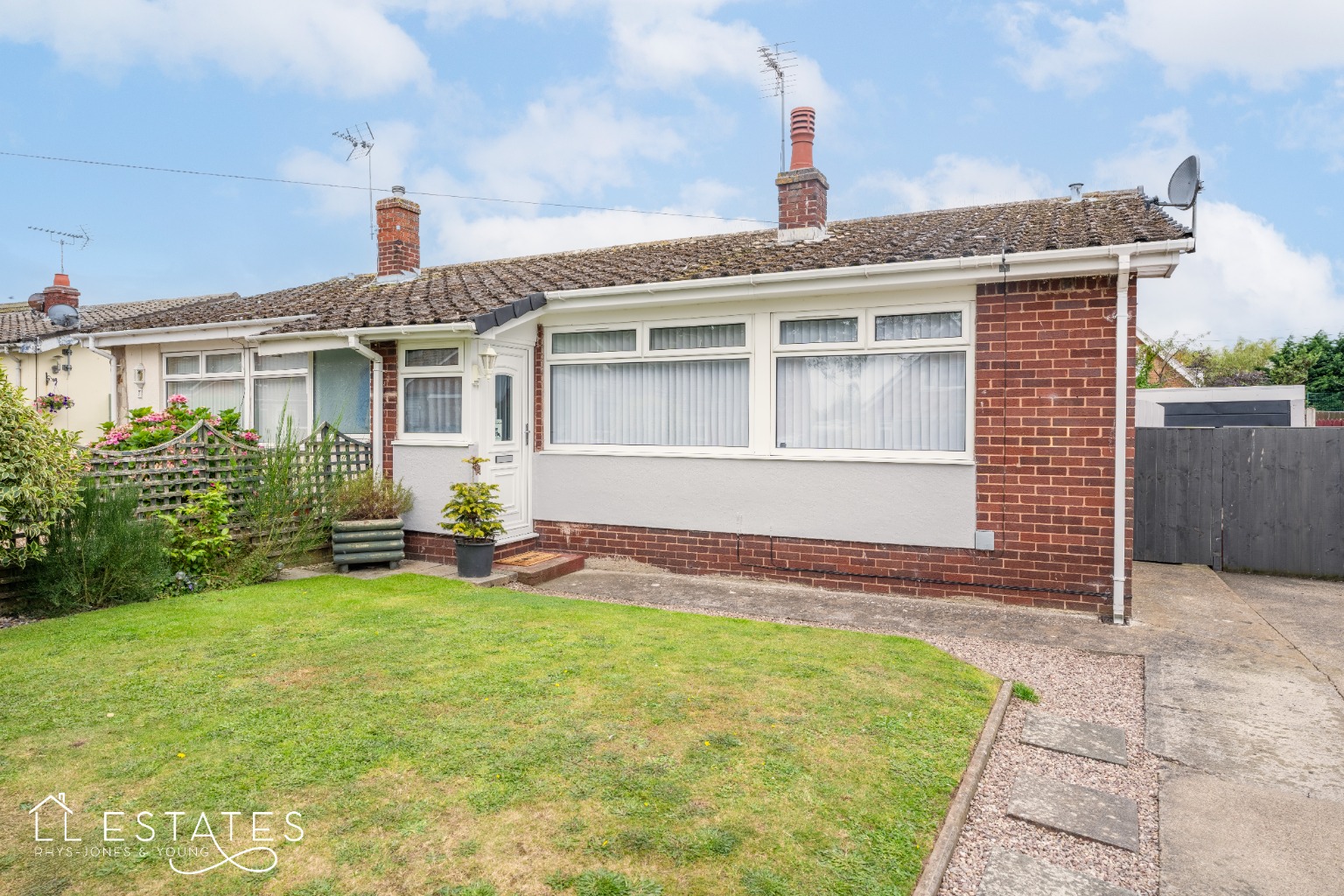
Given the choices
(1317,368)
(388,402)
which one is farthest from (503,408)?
(1317,368)

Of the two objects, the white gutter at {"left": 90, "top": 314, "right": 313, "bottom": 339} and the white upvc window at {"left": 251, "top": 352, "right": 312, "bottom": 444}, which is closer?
the white upvc window at {"left": 251, "top": 352, "right": 312, "bottom": 444}

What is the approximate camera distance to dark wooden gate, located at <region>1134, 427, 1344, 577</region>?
356 inches

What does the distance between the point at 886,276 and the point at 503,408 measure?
456cm

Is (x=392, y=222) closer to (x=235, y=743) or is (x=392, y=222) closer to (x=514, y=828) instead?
(x=235, y=743)

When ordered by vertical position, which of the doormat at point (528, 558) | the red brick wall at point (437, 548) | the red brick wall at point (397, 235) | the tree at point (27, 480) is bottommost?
the doormat at point (528, 558)

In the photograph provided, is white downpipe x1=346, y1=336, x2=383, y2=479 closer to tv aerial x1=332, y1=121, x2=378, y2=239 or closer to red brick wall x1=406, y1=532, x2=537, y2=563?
red brick wall x1=406, y1=532, x2=537, y2=563

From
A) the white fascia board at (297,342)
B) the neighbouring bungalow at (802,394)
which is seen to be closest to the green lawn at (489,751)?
the neighbouring bungalow at (802,394)

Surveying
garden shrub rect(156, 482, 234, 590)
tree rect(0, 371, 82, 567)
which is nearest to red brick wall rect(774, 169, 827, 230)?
garden shrub rect(156, 482, 234, 590)

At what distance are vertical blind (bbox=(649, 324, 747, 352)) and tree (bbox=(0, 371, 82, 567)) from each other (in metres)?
5.66

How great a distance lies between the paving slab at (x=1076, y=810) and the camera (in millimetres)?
3201

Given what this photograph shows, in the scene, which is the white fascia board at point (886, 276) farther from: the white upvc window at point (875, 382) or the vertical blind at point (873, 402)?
the vertical blind at point (873, 402)

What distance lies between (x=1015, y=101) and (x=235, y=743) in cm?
1430

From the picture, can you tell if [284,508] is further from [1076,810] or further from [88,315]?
[88,315]

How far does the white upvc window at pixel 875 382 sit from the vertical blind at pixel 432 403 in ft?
12.1
